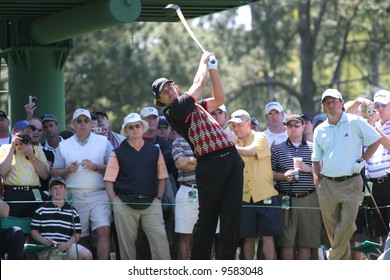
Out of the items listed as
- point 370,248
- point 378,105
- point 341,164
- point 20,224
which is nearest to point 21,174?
point 20,224

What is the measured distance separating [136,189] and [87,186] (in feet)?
1.96

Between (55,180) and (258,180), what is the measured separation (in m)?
2.34

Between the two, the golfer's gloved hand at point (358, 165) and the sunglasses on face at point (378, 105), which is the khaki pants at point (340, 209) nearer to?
the golfer's gloved hand at point (358, 165)

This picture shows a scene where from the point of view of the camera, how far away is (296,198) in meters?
12.4

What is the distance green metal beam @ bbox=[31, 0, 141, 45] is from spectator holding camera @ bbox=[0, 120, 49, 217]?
2.80 m

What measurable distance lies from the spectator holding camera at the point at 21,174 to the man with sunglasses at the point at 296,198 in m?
2.78

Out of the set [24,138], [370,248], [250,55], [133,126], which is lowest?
[370,248]

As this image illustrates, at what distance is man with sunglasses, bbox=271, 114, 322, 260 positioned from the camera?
40.6 ft

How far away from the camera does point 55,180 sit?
11945 mm

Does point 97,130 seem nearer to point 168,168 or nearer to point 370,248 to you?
point 168,168

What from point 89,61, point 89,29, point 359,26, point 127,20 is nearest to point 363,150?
point 127,20

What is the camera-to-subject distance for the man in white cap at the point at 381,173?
476 inches

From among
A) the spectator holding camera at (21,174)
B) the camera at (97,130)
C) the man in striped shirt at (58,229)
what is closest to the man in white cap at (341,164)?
the man in striped shirt at (58,229)

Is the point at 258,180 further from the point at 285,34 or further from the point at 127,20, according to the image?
the point at 285,34
